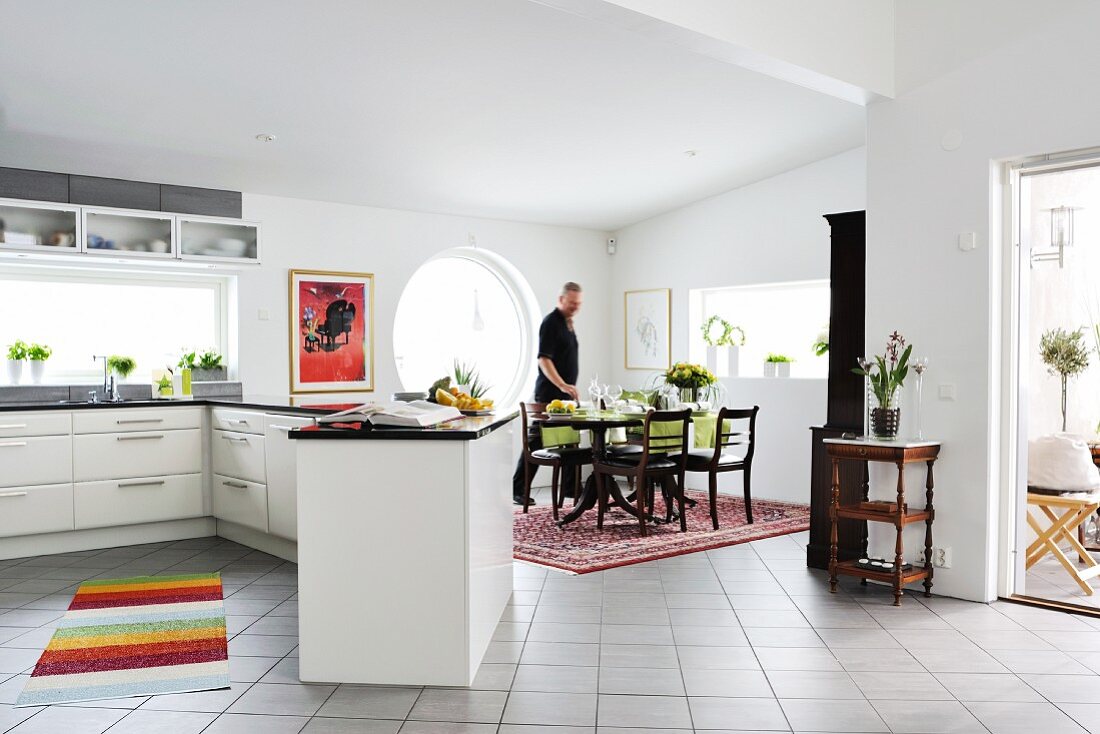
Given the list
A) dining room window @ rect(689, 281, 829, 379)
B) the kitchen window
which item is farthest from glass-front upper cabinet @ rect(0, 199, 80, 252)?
dining room window @ rect(689, 281, 829, 379)

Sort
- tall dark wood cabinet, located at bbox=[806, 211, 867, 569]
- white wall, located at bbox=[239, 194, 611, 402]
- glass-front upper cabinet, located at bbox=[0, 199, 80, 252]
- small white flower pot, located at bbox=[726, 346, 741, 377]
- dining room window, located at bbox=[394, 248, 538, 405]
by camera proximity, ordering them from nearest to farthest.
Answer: tall dark wood cabinet, located at bbox=[806, 211, 867, 569]
glass-front upper cabinet, located at bbox=[0, 199, 80, 252]
white wall, located at bbox=[239, 194, 611, 402]
small white flower pot, located at bbox=[726, 346, 741, 377]
dining room window, located at bbox=[394, 248, 538, 405]

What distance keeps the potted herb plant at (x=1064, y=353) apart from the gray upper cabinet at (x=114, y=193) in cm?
581

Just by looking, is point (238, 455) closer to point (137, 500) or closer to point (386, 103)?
point (137, 500)

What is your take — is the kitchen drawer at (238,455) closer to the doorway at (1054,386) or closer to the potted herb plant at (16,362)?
the potted herb plant at (16,362)

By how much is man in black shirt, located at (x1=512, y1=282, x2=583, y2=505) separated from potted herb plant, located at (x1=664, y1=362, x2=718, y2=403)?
0.91 metres

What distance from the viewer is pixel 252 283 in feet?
21.1

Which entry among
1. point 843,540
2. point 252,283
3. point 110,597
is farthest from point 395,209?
point 843,540

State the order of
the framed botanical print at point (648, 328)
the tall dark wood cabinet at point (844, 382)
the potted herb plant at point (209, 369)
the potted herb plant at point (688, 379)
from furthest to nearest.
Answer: the framed botanical print at point (648, 328) < the potted herb plant at point (688, 379) < the potted herb plant at point (209, 369) < the tall dark wood cabinet at point (844, 382)

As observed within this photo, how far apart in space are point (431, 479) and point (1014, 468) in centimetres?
294

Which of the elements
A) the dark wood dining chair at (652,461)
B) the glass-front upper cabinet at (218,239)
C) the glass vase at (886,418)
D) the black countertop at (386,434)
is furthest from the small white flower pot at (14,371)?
the glass vase at (886,418)

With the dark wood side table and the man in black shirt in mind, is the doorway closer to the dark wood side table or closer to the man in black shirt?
the dark wood side table

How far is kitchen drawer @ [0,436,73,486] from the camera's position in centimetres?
514

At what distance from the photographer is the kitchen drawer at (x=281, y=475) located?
4863 millimetres

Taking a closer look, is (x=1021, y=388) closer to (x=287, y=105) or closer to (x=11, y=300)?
(x=287, y=105)
